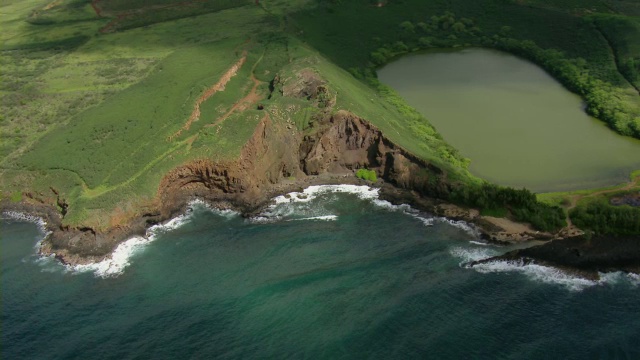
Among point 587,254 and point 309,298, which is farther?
point 587,254

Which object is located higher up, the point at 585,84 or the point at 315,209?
the point at 585,84

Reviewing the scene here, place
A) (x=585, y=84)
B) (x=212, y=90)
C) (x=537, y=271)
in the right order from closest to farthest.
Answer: (x=537, y=271)
(x=212, y=90)
(x=585, y=84)

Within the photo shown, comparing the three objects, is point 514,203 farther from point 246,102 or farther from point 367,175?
point 246,102

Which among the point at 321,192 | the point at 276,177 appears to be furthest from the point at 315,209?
the point at 276,177

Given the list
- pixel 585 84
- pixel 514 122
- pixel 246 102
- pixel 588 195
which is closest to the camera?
pixel 588 195

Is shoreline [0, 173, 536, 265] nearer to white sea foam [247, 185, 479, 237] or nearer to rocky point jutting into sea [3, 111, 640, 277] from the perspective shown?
rocky point jutting into sea [3, 111, 640, 277]

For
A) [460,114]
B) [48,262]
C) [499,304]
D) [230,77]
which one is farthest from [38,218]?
[460,114]

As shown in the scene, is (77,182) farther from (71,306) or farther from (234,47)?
(234,47)

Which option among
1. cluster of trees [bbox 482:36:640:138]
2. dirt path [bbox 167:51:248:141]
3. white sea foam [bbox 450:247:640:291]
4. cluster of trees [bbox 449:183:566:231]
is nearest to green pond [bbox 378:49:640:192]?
cluster of trees [bbox 482:36:640:138]
